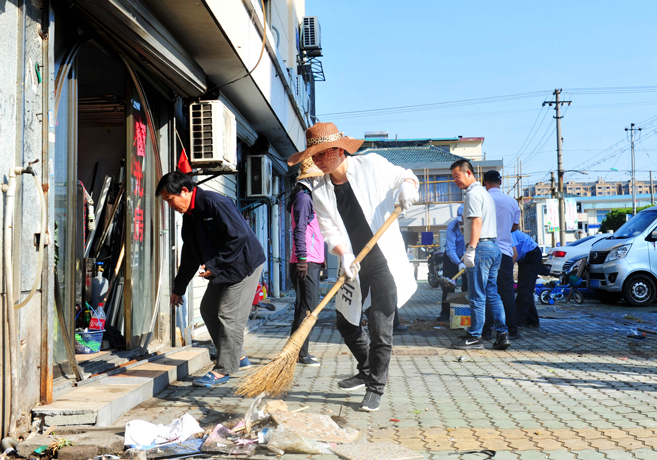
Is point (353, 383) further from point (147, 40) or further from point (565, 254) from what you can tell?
point (565, 254)

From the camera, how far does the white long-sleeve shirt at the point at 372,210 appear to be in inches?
163

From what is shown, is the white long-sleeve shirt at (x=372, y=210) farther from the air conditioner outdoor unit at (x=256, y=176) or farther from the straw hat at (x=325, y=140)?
the air conditioner outdoor unit at (x=256, y=176)

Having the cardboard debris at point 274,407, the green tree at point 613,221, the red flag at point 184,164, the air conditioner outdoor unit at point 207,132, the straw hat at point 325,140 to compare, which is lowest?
the cardboard debris at point 274,407

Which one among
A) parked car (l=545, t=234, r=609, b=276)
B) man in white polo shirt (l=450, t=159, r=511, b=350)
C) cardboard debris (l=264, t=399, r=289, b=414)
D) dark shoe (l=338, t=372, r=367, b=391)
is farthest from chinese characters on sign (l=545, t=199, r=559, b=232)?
cardboard debris (l=264, t=399, r=289, b=414)

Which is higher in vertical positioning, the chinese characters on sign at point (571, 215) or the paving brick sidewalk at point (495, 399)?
the chinese characters on sign at point (571, 215)

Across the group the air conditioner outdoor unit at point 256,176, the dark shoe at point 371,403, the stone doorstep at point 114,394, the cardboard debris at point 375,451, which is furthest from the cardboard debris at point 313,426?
the air conditioner outdoor unit at point 256,176

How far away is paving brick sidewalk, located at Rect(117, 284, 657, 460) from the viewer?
10.5 ft

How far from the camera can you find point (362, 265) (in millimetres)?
4152

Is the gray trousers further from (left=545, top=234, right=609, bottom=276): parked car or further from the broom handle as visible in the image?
(left=545, top=234, right=609, bottom=276): parked car

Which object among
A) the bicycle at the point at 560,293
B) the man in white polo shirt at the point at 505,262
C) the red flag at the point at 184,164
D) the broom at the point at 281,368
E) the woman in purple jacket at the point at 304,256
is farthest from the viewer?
the bicycle at the point at 560,293

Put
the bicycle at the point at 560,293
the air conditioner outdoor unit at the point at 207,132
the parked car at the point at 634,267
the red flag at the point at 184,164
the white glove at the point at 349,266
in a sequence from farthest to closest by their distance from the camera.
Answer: the bicycle at the point at 560,293 < the parked car at the point at 634,267 < the air conditioner outdoor unit at the point at 207,132 < the red flag at the point at 184,164 < the white glove at the point at 349,266

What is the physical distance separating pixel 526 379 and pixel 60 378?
3713mm

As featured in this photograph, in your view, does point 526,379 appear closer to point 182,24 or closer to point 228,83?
point 182,24

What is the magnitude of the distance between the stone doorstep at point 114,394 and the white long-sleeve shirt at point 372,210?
168cm
